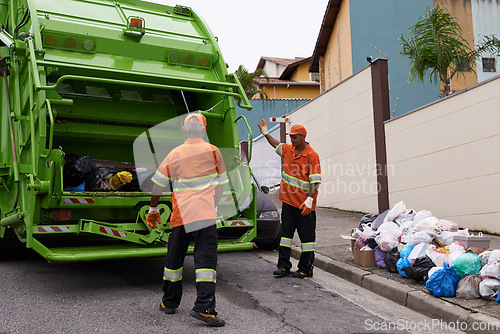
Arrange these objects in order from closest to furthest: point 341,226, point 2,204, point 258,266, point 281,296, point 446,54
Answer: point 281,296, point 2,204, point 258,266, point 341,226, point 446,54

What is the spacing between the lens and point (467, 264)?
160 inches

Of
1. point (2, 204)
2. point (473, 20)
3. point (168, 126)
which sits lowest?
point (2, 204)

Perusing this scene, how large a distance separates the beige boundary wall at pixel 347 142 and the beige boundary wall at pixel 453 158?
30.2 inches

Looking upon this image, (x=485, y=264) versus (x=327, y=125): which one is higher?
(x=327, y=125)

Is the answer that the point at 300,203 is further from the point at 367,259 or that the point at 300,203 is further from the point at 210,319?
the point at 210,319

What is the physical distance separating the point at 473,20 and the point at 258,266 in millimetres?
15725

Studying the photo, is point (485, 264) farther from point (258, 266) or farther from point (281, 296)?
point (258, 266)

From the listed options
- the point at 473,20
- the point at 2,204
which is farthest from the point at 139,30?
the point at 473,20

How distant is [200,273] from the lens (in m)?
3.68

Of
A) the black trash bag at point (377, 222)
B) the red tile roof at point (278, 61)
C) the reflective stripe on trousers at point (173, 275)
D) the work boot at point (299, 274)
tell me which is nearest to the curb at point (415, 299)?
the work boot at point (299, 274)

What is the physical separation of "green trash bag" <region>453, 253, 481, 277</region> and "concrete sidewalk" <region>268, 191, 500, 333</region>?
23 centimetres

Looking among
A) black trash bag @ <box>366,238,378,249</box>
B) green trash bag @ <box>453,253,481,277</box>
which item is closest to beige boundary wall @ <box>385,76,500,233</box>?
black trash bag @ <box>366,238,378,249</box>

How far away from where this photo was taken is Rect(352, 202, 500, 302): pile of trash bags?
4035 millimetres

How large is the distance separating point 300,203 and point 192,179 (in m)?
1.76
